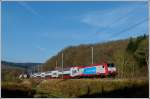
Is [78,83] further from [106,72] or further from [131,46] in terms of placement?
[106,72]

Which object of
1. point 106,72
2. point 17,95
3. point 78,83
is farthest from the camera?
point 106,72

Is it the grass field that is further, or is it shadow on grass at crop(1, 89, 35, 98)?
the grass field

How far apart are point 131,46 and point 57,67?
7.23 feet

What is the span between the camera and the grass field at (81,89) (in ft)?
8.89

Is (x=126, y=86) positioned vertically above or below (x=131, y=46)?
below

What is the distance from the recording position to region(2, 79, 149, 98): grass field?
8.89 feet

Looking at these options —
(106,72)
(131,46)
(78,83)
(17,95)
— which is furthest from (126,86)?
(106,72)

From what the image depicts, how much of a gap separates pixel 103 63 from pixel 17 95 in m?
4.00

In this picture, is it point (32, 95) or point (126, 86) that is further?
point (126, 86)

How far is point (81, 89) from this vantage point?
3.24m

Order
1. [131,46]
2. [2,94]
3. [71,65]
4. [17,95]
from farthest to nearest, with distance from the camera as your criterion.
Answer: [71,65]
[131,46]
[17,95]
[2,94]

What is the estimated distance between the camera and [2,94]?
7.99 feet

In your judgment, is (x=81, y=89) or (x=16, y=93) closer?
(x=16, y=93)

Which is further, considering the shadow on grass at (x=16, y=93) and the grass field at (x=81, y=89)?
the grass field at (x=81, y=89)
